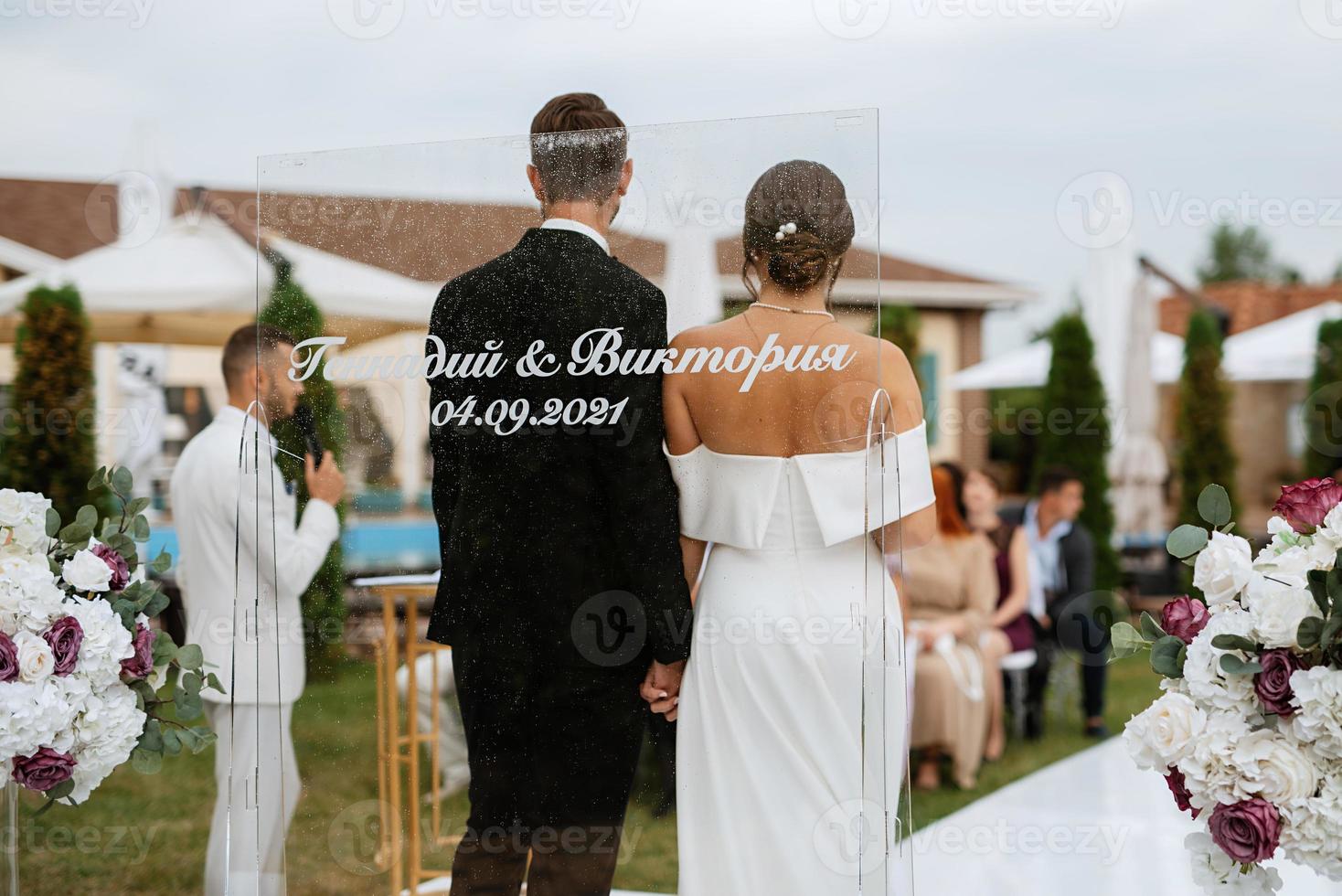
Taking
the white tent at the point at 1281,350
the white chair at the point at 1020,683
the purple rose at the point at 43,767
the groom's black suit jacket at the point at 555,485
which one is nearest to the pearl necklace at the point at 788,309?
the groom's black suit jacket at the point at 555,485

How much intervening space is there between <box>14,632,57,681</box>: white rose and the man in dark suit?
501cm

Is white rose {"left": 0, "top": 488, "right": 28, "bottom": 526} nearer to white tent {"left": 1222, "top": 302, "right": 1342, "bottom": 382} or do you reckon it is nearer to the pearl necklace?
the pearl necklace

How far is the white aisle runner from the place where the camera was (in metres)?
3.23

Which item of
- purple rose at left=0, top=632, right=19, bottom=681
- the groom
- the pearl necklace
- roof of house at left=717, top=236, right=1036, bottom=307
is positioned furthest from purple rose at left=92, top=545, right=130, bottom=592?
roof of house at left=717, top=236, right=1036, bottom=307

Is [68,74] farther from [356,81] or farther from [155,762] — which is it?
[155,762]

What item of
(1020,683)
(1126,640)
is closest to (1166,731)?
(1126,640)

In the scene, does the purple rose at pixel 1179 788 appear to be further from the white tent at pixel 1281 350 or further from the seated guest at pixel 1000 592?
the white tent at pixel 1281 350

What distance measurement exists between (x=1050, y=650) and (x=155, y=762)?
496 centimetres

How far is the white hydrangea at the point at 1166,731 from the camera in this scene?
1.77 metres

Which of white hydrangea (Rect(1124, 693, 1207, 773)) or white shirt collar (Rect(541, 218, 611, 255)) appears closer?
white hydrangea (Rect(1124, 693, 1207, 773))

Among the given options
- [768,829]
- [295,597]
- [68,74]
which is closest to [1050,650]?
[768,829]

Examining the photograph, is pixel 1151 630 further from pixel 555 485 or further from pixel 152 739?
pixel 152 739

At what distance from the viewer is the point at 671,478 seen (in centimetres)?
225

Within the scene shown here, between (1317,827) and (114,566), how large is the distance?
6.84ft
